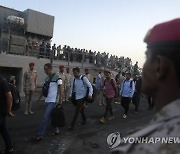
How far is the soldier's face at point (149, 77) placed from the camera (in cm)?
136

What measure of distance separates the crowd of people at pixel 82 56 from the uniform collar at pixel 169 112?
63.4 feet

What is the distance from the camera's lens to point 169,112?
3.92 feet

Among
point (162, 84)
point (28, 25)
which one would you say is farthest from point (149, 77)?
point (28, 25)

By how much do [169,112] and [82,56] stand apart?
21785 millimetres

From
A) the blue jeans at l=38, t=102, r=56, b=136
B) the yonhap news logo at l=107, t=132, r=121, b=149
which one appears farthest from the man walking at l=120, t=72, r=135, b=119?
the yonhap news logo at l=107, t=132, r=121, b=149

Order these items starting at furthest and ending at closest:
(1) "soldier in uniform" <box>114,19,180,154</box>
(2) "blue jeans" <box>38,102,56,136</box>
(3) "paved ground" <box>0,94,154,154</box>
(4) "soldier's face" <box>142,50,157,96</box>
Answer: (2) "blue jeans" <box>38,102,56,136</box>, (3) "paved ground" <box>0,94,154,154</box>, (4) "soldier's face" <box>142,50,157,96</box>, (1) "soldier in uniform" <box>114,19,180,154</box>

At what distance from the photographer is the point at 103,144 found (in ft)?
23.8

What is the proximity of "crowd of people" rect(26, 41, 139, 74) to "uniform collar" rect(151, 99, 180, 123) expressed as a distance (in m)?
19.3

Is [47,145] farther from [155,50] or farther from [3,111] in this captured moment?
[155,50]

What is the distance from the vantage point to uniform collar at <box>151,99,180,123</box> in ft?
3.86

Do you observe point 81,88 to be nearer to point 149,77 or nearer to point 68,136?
point 68,136

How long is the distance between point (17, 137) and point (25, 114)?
3.33 metres

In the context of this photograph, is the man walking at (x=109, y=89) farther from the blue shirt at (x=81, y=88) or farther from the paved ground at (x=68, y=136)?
the blue shirt at (x=81, y=88)

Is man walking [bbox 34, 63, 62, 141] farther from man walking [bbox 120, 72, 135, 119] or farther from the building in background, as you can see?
the building in background
